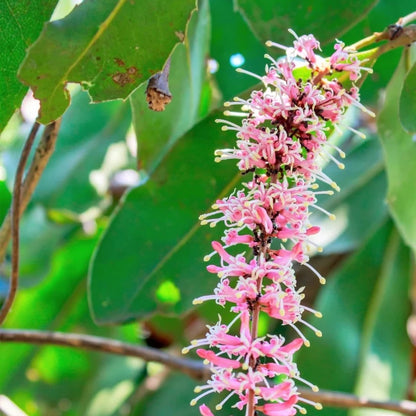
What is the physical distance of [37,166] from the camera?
3.60ft

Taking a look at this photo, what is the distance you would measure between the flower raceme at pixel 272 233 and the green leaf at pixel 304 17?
31 centimetres

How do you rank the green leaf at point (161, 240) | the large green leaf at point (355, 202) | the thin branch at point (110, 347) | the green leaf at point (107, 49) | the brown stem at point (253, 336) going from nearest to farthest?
the brown stem at point (253, 336) → the green leaf at point (107, 49) → the green leaf at point (161, 240) → the thin branch at point (110, 347) → the large green leaf at point (355, 202)

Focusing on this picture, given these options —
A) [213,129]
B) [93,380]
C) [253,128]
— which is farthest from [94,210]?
[253,128]

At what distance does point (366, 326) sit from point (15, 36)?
3.39ft

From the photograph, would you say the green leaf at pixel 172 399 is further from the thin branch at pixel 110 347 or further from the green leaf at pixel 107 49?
the green leaf at pixel 107 49

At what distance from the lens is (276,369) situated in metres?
0.72

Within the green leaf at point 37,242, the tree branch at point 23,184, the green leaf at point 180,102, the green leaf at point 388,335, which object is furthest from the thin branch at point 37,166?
the green leaf at point 388,335

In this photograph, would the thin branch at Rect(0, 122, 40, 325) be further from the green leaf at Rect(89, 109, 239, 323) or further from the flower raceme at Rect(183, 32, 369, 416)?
the flower raceme at Rect(183, 32, 369, 416)

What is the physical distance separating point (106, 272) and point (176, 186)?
0.60 feet

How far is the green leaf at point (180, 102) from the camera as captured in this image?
119 centimetres

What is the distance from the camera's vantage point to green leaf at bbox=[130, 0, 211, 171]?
1187 millimetres

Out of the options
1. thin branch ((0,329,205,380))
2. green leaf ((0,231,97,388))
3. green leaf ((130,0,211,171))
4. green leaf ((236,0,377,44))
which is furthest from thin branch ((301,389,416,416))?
green leaf ((0,231,97,388))

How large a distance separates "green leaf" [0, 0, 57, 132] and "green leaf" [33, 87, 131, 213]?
95 centimetres

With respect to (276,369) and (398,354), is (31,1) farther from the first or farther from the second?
(398,354)
